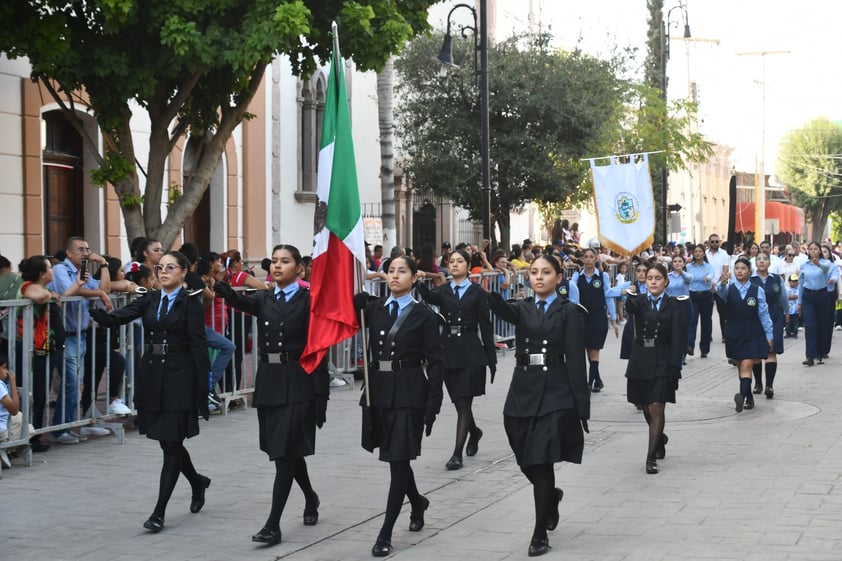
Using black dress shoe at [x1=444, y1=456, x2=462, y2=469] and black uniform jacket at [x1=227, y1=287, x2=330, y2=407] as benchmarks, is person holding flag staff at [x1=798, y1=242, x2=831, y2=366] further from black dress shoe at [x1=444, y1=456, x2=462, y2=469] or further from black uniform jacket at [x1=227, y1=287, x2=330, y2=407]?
black uniform jacket at [x1=227, y1=287, x2=330, y2=407]

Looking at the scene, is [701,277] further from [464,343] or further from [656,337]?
→ [464,343]

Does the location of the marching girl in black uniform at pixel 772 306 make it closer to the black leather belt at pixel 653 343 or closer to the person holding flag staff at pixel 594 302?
the person holding flag staff at pixel 594 302

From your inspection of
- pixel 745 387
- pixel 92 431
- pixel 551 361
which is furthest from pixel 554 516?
pixel 745 387

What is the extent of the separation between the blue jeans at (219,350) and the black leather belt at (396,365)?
496 cm

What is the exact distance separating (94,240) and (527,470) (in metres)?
13.5

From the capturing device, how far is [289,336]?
318 inches

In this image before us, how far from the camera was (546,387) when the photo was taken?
7.71 meters

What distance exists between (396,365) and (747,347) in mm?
6956

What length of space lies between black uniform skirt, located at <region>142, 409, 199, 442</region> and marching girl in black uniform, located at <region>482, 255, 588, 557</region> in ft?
6.94

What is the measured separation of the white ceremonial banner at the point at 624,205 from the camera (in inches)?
626

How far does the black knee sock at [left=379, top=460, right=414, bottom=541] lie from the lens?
7355mm

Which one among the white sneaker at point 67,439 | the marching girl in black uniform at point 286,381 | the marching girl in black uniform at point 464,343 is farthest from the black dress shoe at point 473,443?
the white sneaker at point 67,439

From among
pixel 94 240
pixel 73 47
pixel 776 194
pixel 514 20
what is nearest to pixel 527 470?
pixel 73 47

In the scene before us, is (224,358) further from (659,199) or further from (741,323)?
(659,199)
